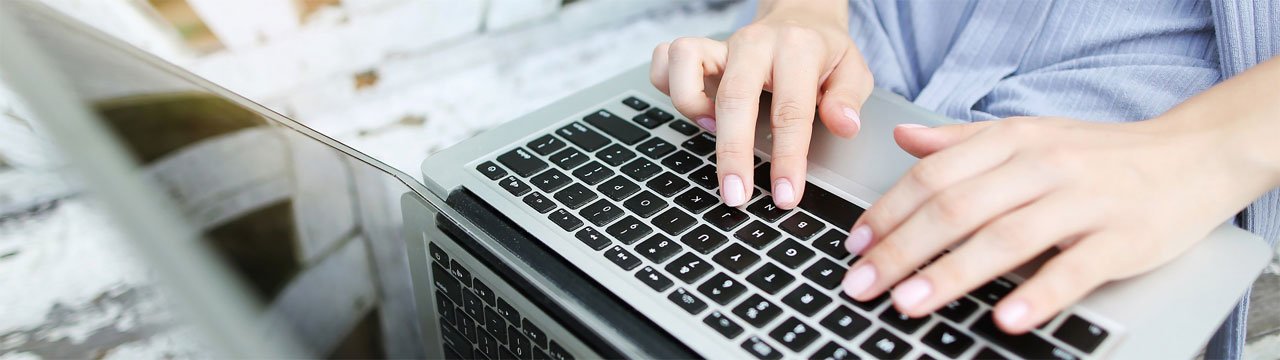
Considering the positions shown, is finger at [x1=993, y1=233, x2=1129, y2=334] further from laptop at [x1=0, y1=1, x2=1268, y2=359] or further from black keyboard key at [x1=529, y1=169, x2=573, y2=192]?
black keyboard key at [x1=529, y1=169, x2=573, y2=192]

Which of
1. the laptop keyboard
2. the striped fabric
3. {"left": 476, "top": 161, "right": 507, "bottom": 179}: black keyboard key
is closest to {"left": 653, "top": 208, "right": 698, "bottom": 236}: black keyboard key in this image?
the laptop keyboard

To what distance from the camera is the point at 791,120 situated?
0.45 metres

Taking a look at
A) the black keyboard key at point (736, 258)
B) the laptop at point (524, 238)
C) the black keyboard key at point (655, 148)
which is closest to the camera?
the laptop at point (524, 238)

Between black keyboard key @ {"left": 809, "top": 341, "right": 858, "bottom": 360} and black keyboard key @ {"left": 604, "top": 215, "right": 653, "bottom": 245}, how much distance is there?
0.11 metres

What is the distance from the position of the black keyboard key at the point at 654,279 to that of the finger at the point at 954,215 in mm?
93

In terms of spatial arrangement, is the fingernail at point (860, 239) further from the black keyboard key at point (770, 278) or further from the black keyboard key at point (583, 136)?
the black keyboard key at point (583, 136)

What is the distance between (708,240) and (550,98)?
382 mm

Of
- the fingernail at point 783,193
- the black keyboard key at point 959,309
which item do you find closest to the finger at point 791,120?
the fingernail at point 783,193

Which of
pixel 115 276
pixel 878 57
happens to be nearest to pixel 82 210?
pixel 115 276

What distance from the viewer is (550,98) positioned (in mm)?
750

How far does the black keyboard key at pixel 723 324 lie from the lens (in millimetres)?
345

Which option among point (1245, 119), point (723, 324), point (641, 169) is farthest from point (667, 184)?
point (1245, 119)

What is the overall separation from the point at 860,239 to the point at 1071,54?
10.3 inches

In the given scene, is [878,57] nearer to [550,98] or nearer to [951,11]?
[951,11]
